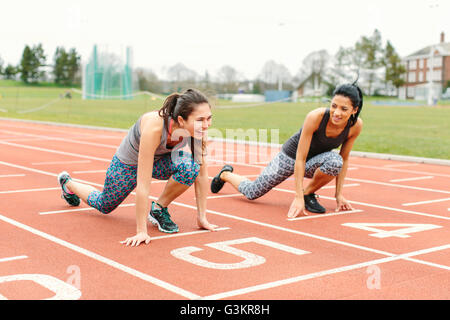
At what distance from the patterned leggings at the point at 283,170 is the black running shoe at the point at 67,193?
6.94ft

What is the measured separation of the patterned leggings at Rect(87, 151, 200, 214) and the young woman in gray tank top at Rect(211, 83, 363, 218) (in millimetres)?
1501

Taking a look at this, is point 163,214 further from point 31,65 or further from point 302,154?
point 31,65

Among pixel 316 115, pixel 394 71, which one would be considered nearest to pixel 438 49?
pixel 394 71

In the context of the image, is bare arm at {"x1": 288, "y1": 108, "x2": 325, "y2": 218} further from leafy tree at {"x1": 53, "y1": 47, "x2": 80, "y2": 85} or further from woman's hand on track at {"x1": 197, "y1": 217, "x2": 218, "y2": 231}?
leafy tree at {"x1": 53, "y1": 47, "x2": 80, "y2": 85}

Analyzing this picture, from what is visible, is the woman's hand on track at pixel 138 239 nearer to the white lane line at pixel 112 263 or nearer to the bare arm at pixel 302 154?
the white lane line at pixel 112 263

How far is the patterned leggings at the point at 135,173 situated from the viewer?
5906mm

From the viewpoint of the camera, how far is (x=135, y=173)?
6.12 metres

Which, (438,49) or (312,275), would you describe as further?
(438,49)

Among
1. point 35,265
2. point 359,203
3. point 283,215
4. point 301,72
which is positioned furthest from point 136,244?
point 301,72

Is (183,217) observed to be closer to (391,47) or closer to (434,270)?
(434,270)

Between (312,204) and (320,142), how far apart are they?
753 millimetres

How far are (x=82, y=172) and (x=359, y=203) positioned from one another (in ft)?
16.2

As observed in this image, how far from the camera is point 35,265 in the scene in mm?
4793

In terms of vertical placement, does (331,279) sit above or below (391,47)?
below
